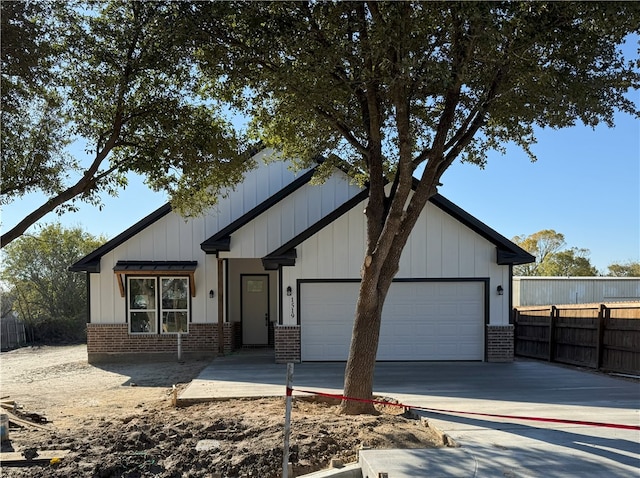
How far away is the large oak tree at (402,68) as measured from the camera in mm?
7355

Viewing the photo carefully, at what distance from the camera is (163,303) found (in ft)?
53.2

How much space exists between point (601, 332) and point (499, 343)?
2366 mm

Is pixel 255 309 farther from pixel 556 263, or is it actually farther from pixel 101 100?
pixel 556 263

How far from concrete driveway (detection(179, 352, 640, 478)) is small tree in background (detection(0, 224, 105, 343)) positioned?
15.5m

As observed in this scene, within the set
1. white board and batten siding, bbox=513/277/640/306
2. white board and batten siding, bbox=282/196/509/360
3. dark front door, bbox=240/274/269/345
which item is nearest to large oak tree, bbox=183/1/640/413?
white board and batten siding, bbox=282/196/509/360

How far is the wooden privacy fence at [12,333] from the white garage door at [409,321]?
1659cm

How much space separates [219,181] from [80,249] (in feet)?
71.8

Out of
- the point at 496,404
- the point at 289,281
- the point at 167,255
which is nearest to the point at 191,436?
the point at 496,404

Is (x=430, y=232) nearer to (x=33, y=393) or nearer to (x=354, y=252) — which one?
(x=354, y=252)

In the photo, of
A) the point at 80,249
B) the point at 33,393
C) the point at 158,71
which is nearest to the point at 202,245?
the point at 33,393

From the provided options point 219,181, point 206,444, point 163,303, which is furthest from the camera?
point 163,303

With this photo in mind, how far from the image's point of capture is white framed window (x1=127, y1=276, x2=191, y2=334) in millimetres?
16141

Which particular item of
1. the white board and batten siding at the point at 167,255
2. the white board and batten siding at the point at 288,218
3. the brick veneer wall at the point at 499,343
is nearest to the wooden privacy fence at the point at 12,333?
the white board and batten siding at the point at 167,255

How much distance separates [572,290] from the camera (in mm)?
32188
